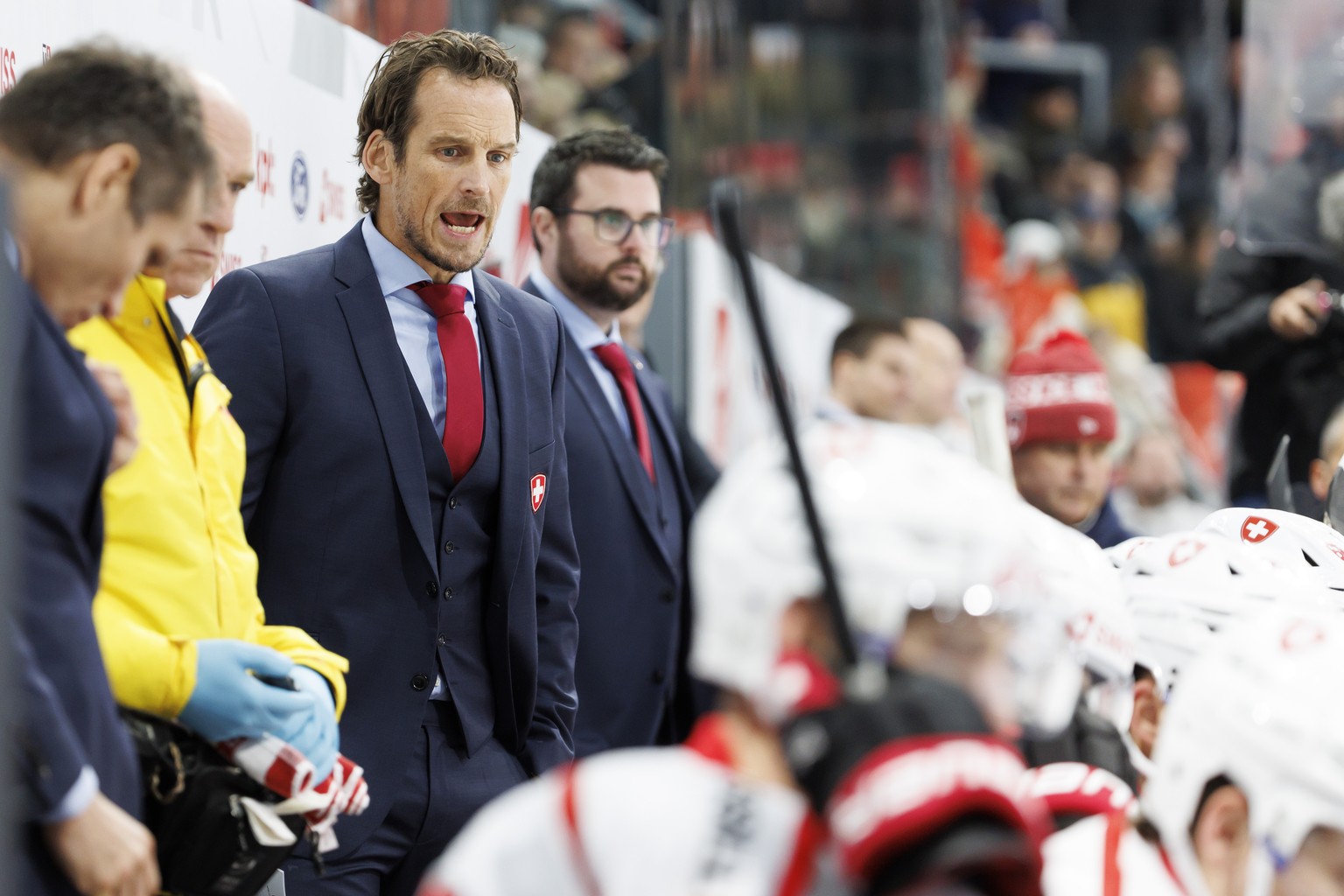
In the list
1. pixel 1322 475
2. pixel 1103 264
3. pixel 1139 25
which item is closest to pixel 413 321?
pixel 1322 475

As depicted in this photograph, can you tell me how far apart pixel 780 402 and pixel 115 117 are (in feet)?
2.86

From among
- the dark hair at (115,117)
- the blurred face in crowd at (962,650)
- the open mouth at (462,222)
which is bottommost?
the blurred face in crowd at (962,650)

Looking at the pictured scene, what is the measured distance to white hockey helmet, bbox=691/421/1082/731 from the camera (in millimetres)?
1715

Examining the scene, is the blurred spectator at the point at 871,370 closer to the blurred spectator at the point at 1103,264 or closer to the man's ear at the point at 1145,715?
the man's ear at the point at 1145,715

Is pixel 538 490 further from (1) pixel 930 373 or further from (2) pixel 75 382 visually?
(1) pixel 930 373

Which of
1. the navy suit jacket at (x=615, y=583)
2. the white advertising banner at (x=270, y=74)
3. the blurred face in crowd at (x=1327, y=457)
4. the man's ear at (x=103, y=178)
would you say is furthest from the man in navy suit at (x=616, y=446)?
the man's ear at (x=103, y=178)

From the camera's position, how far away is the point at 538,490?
11.5 ft

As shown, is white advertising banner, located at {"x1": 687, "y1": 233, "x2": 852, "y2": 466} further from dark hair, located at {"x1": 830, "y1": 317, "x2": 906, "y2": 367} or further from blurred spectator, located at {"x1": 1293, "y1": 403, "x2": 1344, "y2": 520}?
blurred spectator, located at {"x1": 1293, "y1": 403, "x2": 1344, "y2": 520}

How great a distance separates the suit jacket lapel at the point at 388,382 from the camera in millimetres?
3209

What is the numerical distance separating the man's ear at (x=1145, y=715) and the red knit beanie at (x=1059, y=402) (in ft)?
7.11

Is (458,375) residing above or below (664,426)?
above

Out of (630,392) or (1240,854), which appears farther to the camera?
(630,392)

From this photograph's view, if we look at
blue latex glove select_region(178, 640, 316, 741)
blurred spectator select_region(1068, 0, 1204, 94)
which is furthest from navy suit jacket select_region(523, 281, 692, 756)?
blurred spectator select_region(1068, 0, 1204, 94)

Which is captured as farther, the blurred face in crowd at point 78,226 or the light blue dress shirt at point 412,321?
the light blue dress shirt at point 412,321
